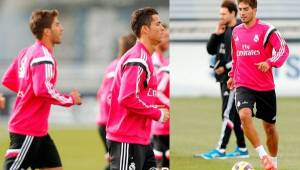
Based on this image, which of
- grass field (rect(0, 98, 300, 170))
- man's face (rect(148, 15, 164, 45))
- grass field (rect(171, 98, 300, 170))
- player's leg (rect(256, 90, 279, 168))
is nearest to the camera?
man's face (rect(148, 15, 164, 45))

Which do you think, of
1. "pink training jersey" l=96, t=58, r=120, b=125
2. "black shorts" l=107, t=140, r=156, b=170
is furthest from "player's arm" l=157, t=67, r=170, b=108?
"black shorts" l=107, t=140, r=156, b=170

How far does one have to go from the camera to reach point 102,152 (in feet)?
46.8

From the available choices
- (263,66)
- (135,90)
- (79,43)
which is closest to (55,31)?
(135,90)

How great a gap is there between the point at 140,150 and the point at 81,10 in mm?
16691

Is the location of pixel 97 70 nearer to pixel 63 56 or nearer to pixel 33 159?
pixel 63 56

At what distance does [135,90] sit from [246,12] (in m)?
2.23

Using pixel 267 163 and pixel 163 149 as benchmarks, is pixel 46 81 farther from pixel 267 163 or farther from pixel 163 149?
pixel 163 149

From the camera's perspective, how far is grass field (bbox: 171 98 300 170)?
8.34 m

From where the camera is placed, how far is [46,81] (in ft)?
19.7

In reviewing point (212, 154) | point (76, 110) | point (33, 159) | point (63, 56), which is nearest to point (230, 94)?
point (212, 154)

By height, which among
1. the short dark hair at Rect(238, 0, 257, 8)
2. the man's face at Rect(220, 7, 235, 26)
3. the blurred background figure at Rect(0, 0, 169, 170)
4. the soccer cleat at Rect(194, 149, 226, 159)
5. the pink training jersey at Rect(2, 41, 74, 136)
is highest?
the short dark hair at Rect(238, 0, 257, 8)

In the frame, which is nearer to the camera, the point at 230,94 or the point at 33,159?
the point at 33,159

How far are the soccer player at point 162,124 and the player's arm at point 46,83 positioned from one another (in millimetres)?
1946

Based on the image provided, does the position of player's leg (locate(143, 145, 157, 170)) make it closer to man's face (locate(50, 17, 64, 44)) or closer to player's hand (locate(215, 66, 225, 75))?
man's face (locate(50, 17, 64, 44))
